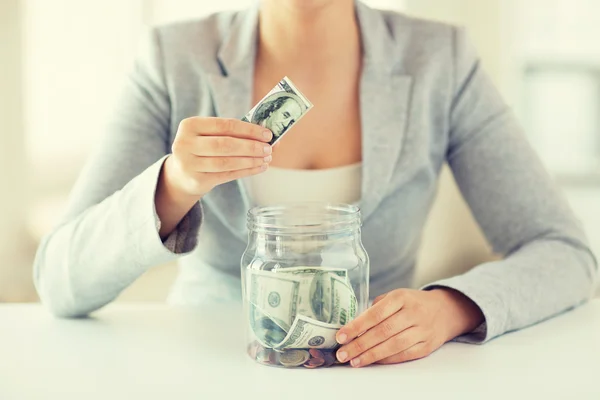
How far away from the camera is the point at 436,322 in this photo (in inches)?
37.1

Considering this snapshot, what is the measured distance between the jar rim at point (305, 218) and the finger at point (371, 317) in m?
0.11

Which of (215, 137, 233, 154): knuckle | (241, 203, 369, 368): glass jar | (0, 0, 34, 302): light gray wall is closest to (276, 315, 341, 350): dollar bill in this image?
(241, 203, 369, 368): glass jar

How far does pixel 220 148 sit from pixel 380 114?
44cm

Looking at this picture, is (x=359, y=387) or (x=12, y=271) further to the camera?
(x=12, y=271)

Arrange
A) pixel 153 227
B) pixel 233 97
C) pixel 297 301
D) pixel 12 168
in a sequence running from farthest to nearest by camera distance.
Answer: pixel 12 168 → pixel 233 97 → pixel 153 227 → pixel 297 301

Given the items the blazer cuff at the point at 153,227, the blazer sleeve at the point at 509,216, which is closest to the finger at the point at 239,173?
the blazer cuff at the point at 153,227

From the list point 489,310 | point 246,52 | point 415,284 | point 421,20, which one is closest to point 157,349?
point 489,310

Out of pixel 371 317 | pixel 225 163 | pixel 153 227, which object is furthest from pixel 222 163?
pixel 371 317

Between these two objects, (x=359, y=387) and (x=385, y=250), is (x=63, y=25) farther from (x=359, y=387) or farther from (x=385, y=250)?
(x=359, y=387)

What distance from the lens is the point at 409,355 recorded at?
0.89 m

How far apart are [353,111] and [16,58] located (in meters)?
1.50

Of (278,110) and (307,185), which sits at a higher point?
(278,110)

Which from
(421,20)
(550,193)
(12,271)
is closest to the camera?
(550,193)

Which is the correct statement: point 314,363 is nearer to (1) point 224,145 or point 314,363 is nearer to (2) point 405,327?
(2) point 405,327
